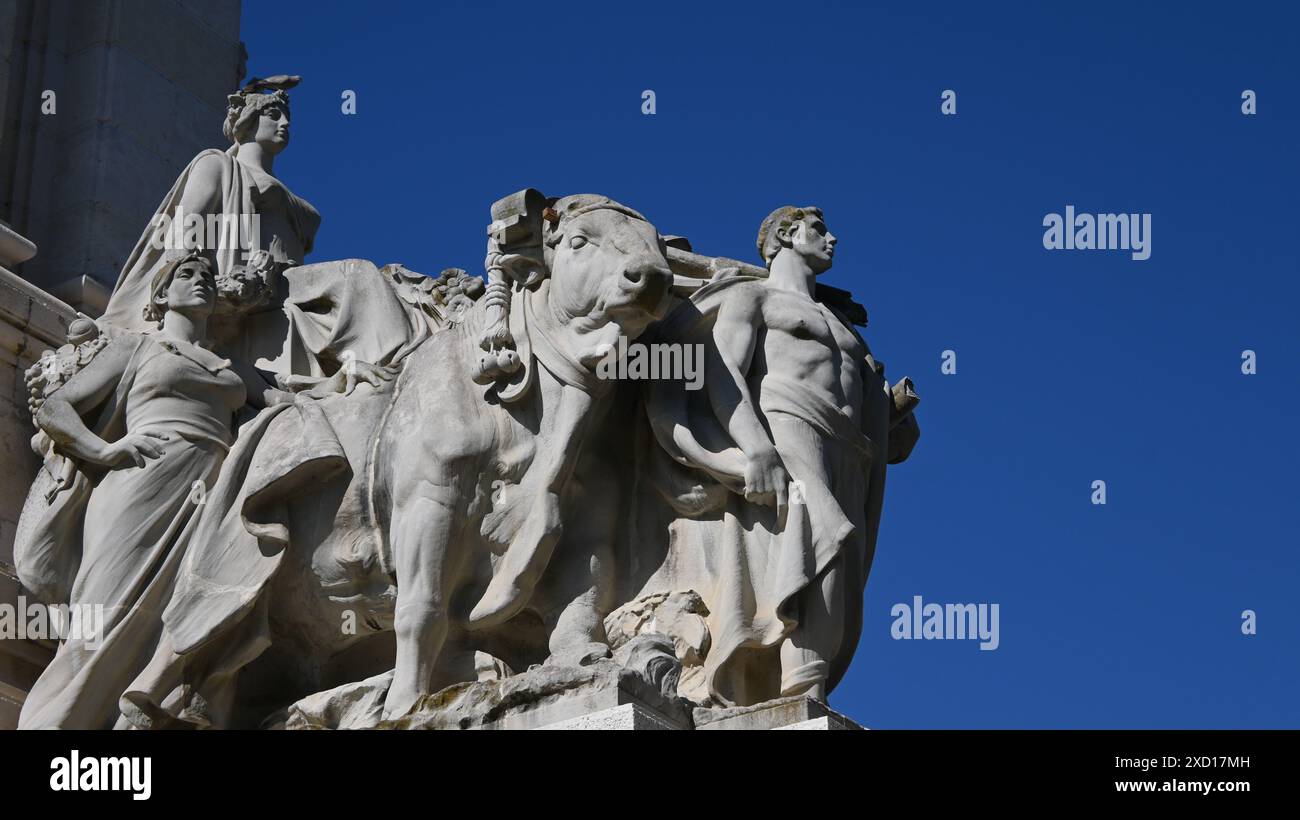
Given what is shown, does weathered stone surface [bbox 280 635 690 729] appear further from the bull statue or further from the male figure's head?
the male figure's head

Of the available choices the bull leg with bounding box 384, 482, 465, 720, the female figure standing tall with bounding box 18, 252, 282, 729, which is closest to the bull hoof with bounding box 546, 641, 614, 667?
the bull leg with bounding box 384, 482, 465, 720

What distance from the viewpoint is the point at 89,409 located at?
16141mm

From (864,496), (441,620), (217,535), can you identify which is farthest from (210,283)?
(864,496)

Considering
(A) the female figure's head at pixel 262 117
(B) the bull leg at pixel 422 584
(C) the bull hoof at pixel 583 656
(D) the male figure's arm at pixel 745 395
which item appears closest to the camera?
(C) the bull hoof at pixel 583 656

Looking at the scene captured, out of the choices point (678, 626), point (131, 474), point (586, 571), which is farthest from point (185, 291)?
point (678, 626)

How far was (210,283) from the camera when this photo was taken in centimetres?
1653

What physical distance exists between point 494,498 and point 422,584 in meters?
0.66

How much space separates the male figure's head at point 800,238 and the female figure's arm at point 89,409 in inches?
147

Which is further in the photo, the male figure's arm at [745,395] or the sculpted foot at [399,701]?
the male figure's arm at [745,395]

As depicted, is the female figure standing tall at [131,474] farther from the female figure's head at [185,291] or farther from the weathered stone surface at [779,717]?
the weathered stone surface at [779,717]

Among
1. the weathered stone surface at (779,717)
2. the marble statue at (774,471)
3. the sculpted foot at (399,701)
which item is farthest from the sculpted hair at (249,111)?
the weathered stone surface at (779,717)

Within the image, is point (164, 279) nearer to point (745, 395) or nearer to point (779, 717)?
point (745, 395)

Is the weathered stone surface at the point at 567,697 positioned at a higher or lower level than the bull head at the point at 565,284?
lower

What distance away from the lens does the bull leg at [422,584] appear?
14586 mm
